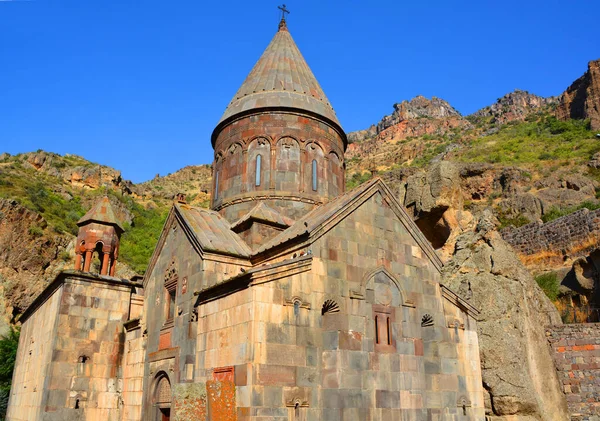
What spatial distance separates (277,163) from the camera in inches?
449

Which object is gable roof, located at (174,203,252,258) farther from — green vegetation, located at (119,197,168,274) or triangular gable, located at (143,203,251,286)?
green vegetation, located at (119,197,168,274)

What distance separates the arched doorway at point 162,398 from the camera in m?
8.90

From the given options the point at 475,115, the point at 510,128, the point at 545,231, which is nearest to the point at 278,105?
the point at 545,231

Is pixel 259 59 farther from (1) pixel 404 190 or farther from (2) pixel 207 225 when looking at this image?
(1) pixel 404 190

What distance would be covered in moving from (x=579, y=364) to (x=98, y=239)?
1147 cm

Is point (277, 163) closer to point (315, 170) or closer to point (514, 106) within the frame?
point (315, 170)

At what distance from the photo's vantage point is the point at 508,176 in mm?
32750

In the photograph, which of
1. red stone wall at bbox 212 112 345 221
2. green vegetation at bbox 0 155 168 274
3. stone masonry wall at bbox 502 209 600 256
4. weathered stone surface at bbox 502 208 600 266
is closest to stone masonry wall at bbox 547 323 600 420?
red stone wall at bbox 212 112 345 221

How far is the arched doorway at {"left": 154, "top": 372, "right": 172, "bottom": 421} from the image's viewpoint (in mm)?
8898

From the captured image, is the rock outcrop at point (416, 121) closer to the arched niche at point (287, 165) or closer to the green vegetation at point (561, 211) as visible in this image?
the green vegetation at point (561, 211)

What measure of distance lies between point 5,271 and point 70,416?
42.1ft

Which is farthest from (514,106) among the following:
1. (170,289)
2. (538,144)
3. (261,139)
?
(170,289)

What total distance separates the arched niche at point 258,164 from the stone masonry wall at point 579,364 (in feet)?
24.4

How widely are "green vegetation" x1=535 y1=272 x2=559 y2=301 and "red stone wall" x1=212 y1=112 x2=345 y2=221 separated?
8.59m
